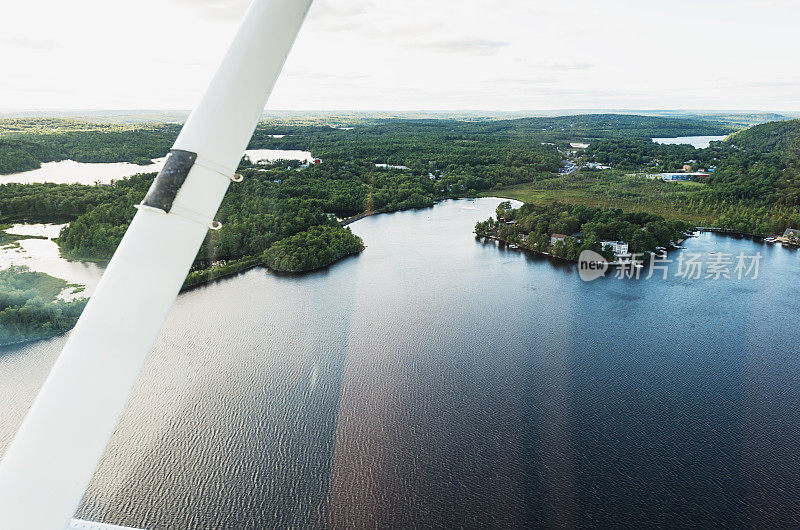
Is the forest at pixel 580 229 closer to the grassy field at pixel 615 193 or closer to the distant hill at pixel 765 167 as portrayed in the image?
the grassy field at pixel 615 193

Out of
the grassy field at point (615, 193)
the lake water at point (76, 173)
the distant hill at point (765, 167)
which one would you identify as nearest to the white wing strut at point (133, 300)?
the lake water at point (76, 173)

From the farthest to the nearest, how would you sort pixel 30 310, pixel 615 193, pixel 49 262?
1. pixel 615 193
2. pixel 49 262
3. pixel 30 310

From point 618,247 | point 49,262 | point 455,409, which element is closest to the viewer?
point 455,409

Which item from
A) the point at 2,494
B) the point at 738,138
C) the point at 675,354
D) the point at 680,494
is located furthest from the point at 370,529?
the point at 738,138

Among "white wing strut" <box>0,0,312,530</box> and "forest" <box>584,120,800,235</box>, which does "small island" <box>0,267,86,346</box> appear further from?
"forest" <box>584,120,800,235</box>

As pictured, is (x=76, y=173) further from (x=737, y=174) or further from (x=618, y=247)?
(x=737, y=174)

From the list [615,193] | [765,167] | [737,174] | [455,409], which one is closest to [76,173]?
[455,409]

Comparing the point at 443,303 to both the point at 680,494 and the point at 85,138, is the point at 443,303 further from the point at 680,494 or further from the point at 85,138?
the point at 85,138
